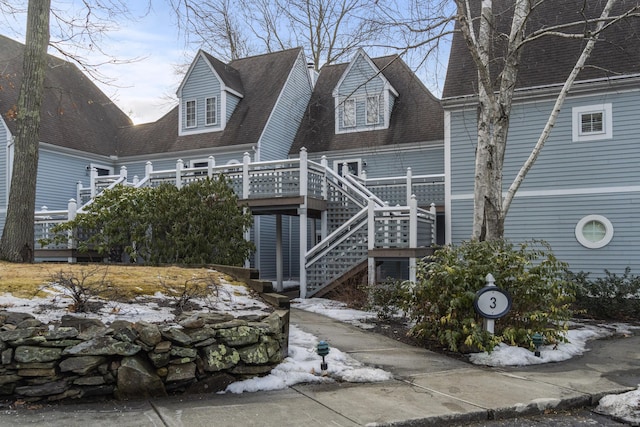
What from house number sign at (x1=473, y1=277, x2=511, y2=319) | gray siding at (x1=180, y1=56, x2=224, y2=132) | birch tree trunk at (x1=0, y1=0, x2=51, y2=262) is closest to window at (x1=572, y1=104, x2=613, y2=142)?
house number sign at (x1=473, y1=277, x2=511, y2=319)

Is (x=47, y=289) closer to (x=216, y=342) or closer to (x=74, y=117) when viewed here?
(x=216, y=342)

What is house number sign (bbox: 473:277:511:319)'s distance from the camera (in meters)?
7.54

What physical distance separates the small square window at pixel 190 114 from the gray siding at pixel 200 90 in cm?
9

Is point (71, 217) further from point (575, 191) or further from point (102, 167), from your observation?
point (575, 191)

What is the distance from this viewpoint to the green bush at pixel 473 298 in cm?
778

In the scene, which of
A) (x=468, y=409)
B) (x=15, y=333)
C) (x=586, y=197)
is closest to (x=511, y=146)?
(x=586, y=197)

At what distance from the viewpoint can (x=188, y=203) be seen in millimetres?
12414

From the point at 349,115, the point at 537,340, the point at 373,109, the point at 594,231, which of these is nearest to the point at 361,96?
the point at 349,115

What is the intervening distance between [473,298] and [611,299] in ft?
18.4

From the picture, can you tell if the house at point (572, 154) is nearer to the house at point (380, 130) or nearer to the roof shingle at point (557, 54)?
the roof shingle at point (557, 54)

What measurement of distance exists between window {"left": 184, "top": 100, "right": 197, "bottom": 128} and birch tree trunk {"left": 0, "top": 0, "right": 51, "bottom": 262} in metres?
11.2

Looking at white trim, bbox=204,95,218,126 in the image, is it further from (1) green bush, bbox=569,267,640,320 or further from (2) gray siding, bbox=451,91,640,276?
(1) green bush, bbox=569,267,640,320

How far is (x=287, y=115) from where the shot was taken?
71.7ft

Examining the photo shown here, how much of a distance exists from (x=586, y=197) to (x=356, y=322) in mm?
7488
